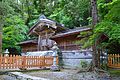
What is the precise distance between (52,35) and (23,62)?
9.05m

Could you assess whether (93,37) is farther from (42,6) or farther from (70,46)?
(42,6)

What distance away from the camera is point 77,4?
85.1ft

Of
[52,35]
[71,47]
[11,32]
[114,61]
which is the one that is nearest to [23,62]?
[71,47]

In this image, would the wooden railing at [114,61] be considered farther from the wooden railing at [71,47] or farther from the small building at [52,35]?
the wooden railing at [71,47]

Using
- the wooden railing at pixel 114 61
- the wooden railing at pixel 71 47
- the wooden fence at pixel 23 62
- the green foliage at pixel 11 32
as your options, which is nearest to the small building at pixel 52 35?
the wooden railing at pixel 71 47

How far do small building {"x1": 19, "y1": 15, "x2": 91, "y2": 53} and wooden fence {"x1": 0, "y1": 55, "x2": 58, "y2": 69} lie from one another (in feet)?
13.5

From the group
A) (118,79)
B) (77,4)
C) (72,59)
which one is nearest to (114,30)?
(118,79)

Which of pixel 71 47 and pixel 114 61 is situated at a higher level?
pixel 71 47

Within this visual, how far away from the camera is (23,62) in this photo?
15.3m

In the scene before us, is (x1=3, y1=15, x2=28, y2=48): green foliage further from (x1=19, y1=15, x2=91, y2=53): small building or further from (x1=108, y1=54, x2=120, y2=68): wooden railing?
(x1=108, y1=54, x2=120, y2=68): wooden railing

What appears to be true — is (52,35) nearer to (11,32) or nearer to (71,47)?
(71,47)

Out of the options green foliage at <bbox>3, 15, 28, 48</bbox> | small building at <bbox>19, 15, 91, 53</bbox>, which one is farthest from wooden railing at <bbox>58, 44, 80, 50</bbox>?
green foliage at <bbox>3, 15, 28, 48</bbox>

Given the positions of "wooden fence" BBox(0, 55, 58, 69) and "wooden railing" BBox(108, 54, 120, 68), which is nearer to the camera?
"wooden fence" BBox(0, 55, 58, 69)

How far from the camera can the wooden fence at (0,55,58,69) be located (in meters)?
14.2
